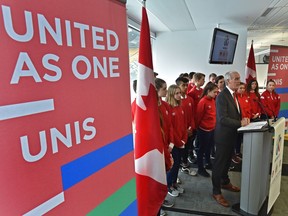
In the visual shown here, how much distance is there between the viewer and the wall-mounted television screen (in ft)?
14.6

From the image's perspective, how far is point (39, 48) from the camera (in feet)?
2.27

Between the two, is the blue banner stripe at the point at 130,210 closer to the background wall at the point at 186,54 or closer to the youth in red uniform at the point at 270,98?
the youth in red uniform at the point at 270,98

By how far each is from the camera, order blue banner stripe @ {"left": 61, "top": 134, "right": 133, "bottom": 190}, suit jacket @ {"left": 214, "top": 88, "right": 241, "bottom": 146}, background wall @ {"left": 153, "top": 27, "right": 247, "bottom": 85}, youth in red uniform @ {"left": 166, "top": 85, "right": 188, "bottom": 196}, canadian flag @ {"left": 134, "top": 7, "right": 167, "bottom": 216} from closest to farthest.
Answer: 1. blue banner stripe @ {"left": 61, "top": 134, "right": 133, "bottom": 190}
2. canadian flag @ {"left": 134, "top": 7, "right": 167, "bottom": 216}
3. suit jacket @ {"left": 214, "top": 88, "right": 241, "bottom": 146}
4. youth in red uniform @ {"left": 166, "top": 85, "right": 188, "bottom": 196}
5. background wall @ {"left": 153, "top": 27, "right": 247, "bottom": 85}

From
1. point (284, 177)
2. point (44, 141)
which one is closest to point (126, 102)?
point (44, 141)

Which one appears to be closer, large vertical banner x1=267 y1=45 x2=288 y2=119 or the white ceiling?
the white ceiling

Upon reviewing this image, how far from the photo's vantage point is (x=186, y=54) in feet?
22.5

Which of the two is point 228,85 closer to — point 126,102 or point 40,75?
point 126,102

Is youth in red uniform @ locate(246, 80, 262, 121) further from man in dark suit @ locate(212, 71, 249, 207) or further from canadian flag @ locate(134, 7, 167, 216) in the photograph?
canadian flag @ locate(134, 7, 167, 216)

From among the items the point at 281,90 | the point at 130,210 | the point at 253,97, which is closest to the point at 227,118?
the point at 130,210

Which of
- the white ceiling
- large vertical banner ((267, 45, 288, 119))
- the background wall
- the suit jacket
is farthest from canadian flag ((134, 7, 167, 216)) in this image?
the background wall

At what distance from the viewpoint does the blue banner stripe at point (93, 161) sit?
81 centimetres

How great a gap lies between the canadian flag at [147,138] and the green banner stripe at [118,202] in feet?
1.49

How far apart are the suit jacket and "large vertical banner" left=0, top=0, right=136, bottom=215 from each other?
1599 millimetres

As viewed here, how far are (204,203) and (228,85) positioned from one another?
144 cm
